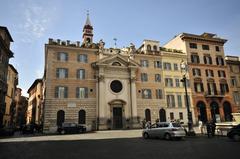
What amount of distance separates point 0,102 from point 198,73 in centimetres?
3906

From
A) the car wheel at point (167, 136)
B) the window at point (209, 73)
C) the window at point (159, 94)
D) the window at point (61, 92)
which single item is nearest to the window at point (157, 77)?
the window at point (159, 94)

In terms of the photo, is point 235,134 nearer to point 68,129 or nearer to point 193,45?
point 68,129

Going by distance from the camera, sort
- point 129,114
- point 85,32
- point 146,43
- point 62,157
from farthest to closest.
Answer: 1. point 85,32
2. point 146,43
3. point 129,114
4. point 62,157

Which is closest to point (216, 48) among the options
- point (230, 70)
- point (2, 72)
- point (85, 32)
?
point (230, 70)

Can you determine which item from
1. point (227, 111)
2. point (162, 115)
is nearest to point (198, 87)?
point (227, 111)

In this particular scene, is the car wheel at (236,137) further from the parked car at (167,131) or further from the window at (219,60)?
the window at (219,60)

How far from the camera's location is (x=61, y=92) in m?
31.9

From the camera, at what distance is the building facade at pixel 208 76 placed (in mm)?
40656

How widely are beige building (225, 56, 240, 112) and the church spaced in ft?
40.8

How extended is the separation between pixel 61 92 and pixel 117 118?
1091cm

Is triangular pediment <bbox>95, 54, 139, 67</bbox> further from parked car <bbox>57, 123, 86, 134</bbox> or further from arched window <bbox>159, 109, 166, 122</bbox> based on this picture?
parked car <bbox>57, 123, 86, 134</bbox>

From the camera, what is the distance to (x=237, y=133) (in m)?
14.7

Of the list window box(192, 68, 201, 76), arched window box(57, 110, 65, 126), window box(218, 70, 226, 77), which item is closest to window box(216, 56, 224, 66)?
window box(218, 70, 226, 77)

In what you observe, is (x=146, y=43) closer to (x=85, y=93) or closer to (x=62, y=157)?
(x=85, y=93)
